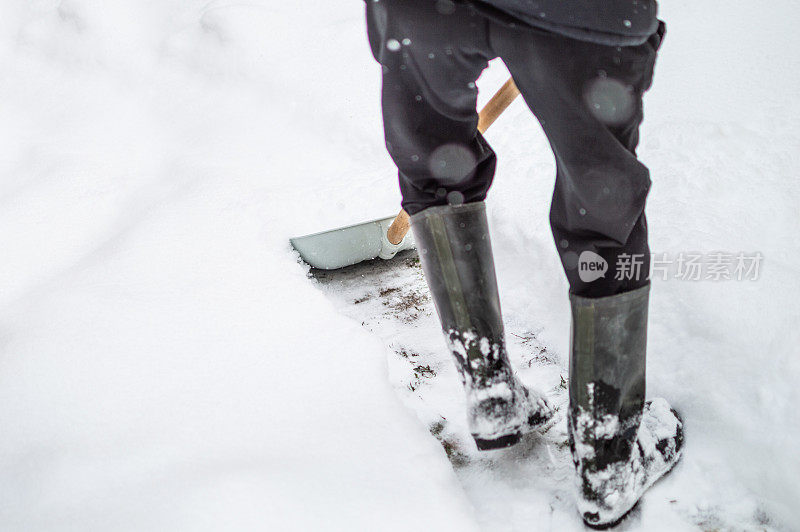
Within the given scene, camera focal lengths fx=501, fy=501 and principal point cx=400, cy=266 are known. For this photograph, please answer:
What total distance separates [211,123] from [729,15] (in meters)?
2.64

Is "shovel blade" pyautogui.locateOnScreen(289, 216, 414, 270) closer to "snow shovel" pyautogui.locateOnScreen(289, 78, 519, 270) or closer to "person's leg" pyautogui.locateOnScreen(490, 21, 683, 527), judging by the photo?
"snow shovel" pyautogui.locateOnScreen(289, 78, 519, 270)

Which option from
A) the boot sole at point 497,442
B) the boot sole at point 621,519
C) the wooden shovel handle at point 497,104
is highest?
the wooden shovel handle at point 497,104

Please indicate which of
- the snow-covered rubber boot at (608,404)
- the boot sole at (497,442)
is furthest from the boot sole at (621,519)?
the boot sole at (497,442)

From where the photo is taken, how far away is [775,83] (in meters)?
1.51

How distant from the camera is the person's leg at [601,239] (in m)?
0.62

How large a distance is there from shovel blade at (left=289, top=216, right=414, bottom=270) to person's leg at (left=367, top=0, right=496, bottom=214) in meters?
0.99

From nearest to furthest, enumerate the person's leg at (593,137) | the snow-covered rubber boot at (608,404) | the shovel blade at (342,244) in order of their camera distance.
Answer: the person's leg at (593,137), the snow-covered rubber boot at (608,404), the shovel blade at (342,244)

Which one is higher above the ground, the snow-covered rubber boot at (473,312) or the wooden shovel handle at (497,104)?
the wooden shovel handle at (497,104)

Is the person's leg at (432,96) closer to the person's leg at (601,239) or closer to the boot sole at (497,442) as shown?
the person's leg at (601,239)

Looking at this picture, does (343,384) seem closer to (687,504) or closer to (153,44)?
(687,504)

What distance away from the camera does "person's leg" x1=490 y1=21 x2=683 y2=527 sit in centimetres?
62

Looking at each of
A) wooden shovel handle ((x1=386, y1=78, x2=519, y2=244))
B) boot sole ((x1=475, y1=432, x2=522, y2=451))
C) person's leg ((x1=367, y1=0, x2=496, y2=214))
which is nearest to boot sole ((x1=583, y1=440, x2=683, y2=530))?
boot sole ((x1=475, y1=432, x2=522, y2=451))

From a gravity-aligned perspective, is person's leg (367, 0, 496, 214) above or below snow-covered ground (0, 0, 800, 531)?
above

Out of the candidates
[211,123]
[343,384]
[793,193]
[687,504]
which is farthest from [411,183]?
[211,123]
